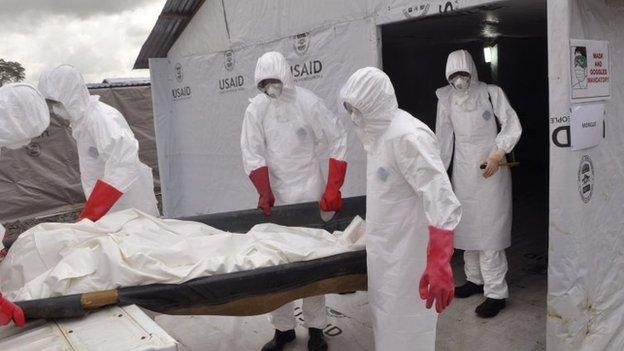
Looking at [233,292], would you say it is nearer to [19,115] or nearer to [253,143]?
[19,115]

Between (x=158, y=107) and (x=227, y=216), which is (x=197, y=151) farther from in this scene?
A: (x=227, y=216)

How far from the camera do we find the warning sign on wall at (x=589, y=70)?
2.48 m

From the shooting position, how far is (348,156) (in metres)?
4.09

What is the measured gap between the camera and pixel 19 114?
7.19 ft

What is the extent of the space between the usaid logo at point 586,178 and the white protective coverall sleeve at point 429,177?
2.99 feet

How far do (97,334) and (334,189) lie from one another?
176cm

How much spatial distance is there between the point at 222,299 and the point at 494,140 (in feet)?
6.73

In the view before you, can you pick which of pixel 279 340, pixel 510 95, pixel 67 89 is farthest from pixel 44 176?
pixel 510 95

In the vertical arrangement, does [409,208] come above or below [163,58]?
below

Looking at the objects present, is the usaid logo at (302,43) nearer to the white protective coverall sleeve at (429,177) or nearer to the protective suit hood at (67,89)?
the protective suit hood at (67,89)

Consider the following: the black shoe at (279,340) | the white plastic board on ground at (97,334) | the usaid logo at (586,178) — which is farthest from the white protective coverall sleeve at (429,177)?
the black shoe at (279,340)

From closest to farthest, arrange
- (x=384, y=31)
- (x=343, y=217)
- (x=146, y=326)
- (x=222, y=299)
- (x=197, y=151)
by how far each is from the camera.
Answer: (x=146, y=326) < (x=222, y=299) < (x=343, y=217) < (x=384, y=31) < (x=197, y=151)

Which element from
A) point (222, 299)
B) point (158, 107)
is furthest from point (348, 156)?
point (158, 107)

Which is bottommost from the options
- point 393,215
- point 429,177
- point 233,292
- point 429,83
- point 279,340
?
point 279,340
